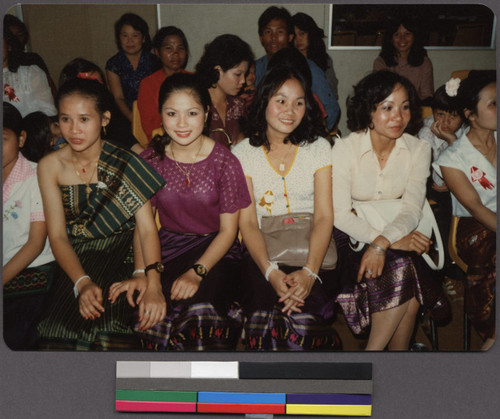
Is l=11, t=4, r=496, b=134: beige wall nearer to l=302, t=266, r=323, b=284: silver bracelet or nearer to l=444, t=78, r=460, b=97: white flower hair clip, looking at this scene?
l=444, t=78, r=460, b=97: white flower hair clip

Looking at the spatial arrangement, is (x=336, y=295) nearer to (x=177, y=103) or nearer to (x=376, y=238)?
(x=376, y=238)

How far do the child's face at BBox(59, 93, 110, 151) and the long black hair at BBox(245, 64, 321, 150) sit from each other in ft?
1.90

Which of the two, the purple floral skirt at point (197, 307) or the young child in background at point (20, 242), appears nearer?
the purple floral skirt at point (197, 307)

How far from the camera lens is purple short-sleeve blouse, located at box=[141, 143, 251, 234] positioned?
199cm

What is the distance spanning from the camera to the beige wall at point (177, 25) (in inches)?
77.3

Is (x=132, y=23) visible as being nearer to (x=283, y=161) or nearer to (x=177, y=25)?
(x=177, y=25)

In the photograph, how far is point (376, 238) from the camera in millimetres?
2020

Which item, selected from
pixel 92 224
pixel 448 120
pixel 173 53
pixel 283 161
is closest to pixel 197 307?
pixel 92 224

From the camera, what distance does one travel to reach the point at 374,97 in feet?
6.45

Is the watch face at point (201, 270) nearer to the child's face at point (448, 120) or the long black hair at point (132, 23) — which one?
the long black hair at point (132, 23)

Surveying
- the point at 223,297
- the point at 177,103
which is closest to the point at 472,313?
the point at 223,297

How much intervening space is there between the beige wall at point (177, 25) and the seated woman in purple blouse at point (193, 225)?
0.23 metres

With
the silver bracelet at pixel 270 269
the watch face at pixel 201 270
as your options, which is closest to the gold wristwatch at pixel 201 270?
the watch face at pixel 201 270

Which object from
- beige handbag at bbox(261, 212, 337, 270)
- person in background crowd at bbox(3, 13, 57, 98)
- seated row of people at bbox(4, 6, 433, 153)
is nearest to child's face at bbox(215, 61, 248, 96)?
seated row of people at bbox(4, 6, 433, 153)
